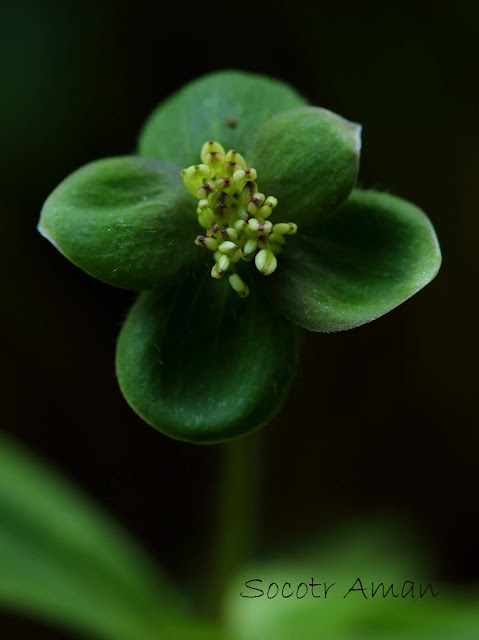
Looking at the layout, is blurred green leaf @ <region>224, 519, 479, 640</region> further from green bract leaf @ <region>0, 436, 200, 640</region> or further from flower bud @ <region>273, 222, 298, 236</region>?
flower bud @ <region>273, 222, 298, 236</region>

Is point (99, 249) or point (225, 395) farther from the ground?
point (99, 249)

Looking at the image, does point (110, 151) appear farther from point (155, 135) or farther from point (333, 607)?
point (333, 607)

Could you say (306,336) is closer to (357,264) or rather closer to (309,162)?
(357,264)

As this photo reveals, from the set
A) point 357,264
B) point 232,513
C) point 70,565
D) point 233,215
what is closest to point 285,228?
point 233,215

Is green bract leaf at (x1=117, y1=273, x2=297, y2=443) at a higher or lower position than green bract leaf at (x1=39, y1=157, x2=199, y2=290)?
lower

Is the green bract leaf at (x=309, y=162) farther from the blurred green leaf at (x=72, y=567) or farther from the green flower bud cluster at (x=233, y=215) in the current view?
the blurred green leaf at (x=72, y=567)

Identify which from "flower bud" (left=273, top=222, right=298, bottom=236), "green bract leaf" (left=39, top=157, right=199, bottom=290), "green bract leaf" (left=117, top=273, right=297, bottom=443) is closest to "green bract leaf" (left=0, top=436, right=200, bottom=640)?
"green bract leaf" (left=117, top=273, right=297, bottom=443)

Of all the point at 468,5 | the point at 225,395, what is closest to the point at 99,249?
the point at 225,395
